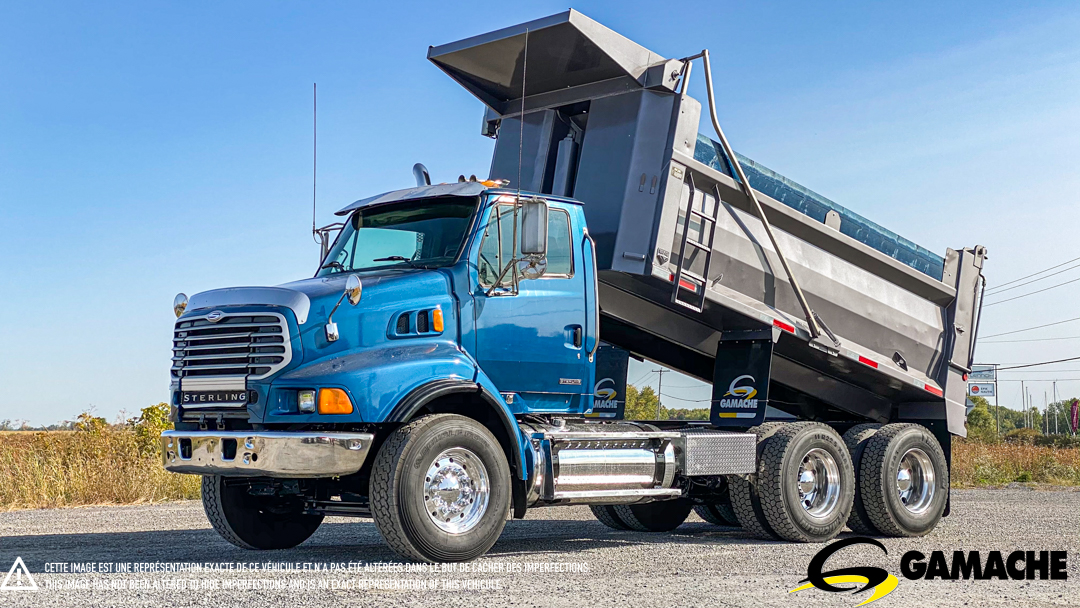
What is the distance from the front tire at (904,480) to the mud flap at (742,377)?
1.32 metres

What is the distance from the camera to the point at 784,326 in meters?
9.47

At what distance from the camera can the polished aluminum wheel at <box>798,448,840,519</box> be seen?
961cm

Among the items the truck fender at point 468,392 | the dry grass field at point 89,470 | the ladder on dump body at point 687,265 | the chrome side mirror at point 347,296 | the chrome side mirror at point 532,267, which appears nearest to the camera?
the truck fender at point 468,392

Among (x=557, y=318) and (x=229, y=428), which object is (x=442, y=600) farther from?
(x=557, y=318)

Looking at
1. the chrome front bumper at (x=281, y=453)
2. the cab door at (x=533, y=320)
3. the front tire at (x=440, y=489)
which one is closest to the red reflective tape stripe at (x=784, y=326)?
the cab door at (x=533, y=320)

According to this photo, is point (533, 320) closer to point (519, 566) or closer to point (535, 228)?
point (535, 228)

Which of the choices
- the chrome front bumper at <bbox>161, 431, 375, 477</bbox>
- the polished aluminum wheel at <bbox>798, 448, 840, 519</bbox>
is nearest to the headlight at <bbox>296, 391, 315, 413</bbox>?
the chrome front bumper at <bbox>161, 431, 375, 477</bbox>

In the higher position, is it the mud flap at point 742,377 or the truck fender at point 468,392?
the mud flap at point 742,377

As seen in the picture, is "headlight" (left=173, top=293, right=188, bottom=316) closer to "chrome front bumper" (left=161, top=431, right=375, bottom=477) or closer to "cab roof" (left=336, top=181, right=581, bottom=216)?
"chrome front bumper" (left=161, top=431, right=375, bottom=477)

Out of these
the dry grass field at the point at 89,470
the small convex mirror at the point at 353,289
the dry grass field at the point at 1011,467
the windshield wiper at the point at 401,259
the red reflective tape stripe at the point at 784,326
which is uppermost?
the windshield wiper at the point at 401,259

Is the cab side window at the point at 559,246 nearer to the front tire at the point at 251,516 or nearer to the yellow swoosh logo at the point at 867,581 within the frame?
the front tire at the point at 251,516

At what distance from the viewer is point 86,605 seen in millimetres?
5449

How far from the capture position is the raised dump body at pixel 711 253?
8734 millimetres

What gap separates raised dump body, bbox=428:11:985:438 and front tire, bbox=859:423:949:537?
1.43 ft
